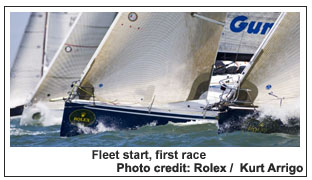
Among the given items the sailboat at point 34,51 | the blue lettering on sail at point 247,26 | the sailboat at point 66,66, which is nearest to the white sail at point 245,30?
the blue lettering on sail at point 247,26

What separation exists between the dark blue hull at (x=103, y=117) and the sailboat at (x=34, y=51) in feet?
32.9

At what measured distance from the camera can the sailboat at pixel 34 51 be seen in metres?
26.3

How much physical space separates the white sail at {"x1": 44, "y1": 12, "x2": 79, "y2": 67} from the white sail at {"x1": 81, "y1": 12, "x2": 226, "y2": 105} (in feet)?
→ 34.5

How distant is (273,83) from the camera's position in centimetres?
1478

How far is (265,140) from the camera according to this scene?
13.9 metres

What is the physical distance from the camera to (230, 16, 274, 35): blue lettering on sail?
19.2 m

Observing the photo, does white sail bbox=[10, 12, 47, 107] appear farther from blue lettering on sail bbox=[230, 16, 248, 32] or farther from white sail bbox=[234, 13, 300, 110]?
white sail bbox=[234, 13, 300, 110]

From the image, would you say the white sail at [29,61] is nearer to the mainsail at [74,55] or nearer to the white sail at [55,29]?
the white sail at [55,29]

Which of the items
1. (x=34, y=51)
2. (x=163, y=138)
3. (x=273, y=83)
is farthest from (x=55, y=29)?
(x=273, y=83)

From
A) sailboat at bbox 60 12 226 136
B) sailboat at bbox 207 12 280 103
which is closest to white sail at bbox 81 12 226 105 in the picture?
sailboat at bbox 60 12 226 136
